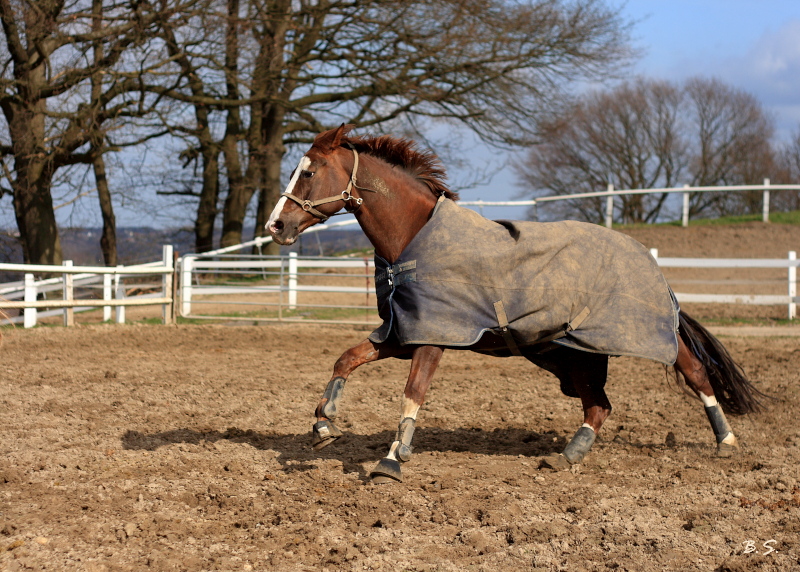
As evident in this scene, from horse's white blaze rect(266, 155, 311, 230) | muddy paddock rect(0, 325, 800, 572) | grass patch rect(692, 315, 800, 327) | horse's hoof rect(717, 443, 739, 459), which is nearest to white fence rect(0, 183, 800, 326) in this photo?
grass patch rect(692, 315, 800, 327)

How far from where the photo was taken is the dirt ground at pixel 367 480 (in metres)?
3.02

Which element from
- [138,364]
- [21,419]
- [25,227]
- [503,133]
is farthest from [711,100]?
[21,419]

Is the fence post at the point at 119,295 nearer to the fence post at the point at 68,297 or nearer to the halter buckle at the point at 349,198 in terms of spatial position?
the fence post at the point at 68,297

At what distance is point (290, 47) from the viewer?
17922mm

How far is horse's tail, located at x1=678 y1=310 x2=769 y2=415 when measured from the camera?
4883mm

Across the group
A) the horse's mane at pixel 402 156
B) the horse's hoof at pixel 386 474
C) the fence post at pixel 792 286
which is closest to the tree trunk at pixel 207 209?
the fence post at pixel 792 286

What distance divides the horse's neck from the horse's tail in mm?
1992

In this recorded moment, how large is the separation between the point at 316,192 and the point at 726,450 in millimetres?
2996

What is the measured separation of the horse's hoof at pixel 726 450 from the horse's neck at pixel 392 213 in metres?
2.38

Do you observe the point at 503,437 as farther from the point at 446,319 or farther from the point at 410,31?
the point at 410,31

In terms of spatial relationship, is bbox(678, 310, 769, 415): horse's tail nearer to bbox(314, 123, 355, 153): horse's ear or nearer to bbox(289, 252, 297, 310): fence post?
bbox(314, 123, 355, 153): horse's ear

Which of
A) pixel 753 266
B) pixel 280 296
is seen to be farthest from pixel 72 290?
pixel 753 266

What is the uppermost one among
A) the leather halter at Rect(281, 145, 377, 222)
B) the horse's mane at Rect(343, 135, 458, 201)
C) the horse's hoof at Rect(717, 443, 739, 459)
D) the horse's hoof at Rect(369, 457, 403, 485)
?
the horse's mane at Rect(343, 135, 458, 201)

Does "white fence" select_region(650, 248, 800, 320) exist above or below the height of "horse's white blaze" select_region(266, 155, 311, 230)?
below
